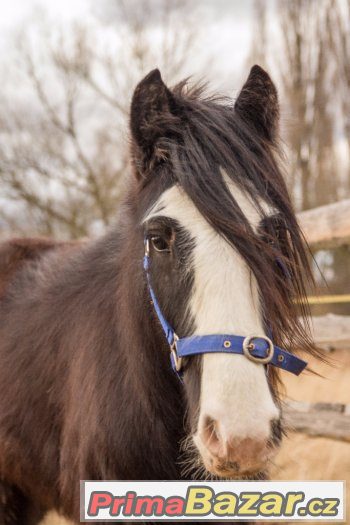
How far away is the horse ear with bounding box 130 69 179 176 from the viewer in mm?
2225

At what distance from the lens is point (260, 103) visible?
2.35m

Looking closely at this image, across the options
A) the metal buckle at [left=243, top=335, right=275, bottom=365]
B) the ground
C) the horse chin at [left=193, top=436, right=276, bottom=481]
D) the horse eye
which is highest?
the horse eye

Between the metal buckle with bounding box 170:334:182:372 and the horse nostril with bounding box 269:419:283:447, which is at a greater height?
the metal buckle with bounding box 170:334:182:372

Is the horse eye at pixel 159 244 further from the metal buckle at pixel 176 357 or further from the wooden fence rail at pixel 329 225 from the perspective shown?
the wooden fence rail at pixel 329 225

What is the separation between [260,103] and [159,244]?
791 mm

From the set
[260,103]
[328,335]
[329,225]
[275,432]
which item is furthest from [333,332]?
[275,432]

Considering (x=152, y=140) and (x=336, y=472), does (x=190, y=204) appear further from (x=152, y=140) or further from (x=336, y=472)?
(x=336, y=472)

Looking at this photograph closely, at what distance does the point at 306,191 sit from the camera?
12.3 m

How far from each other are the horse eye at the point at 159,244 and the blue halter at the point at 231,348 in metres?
0.26

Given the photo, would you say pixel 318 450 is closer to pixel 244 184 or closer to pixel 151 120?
pixel 244 184

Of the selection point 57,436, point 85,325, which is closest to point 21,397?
point 57,436

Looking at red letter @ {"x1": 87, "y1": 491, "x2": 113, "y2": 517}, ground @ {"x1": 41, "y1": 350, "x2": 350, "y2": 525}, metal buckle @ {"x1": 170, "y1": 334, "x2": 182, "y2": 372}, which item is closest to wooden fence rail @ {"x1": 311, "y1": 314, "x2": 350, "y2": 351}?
ground @ {"x1": 41, "y1": 350, "x2": 350, "y2": 525}

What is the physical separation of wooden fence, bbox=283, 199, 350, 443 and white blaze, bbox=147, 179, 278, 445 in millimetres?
2155

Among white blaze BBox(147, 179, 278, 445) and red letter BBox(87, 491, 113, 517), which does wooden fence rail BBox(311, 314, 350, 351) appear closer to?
red letter BBox(87, 491, 113, 517)
